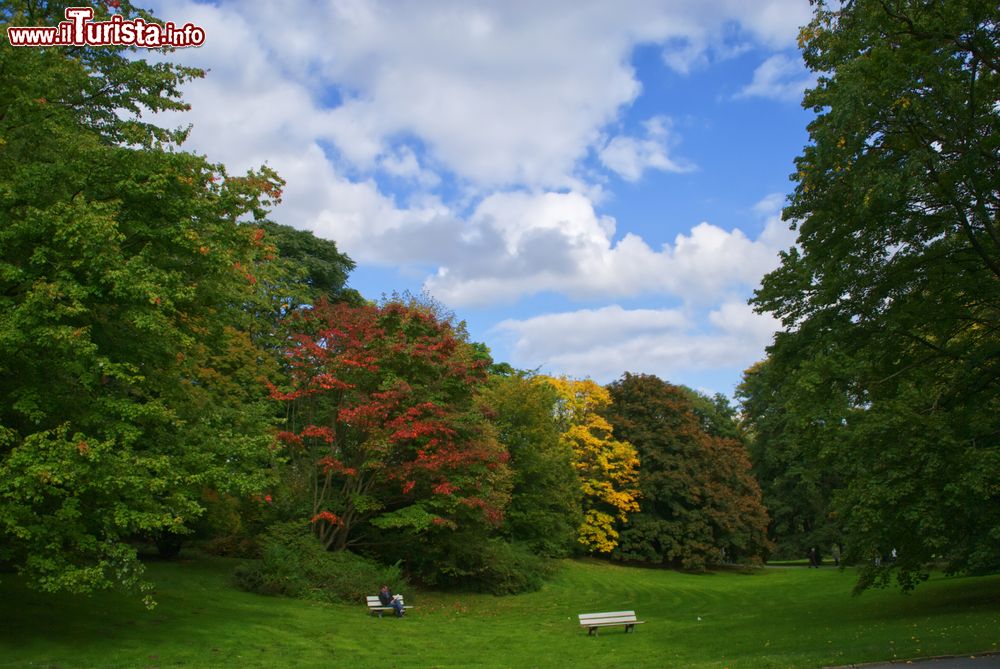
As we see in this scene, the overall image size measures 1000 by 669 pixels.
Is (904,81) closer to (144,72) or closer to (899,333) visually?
(899,333)

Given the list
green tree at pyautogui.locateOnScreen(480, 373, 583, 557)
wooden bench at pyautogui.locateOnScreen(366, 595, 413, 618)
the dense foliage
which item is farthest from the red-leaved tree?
green tree at pyautogui.locateOnScreen(480, 373, 583, 557)

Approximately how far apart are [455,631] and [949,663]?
A: 12578 mm

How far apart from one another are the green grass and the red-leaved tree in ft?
11.5

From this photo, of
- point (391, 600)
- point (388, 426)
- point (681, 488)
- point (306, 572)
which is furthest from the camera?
point (681, 488)

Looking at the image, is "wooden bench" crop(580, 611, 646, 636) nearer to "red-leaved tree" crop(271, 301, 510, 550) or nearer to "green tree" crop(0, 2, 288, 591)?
"red-leaved tree" crop(271, 301, 510, 550)

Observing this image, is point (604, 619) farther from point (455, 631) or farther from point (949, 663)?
point (949, 663)

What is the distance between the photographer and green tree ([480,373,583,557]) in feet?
117

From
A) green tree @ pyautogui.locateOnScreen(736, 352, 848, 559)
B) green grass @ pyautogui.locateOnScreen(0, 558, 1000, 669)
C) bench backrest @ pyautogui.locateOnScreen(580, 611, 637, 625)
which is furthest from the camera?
green tree @ pyautogui.locateOnScreen(736, 352, 848, 559)

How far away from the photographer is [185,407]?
16.5 meters

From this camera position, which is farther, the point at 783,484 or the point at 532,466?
the point at 783,484

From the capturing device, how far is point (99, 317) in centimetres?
1395

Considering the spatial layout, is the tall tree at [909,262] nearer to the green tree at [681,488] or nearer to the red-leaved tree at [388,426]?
the red-leaved tree at [388,426]

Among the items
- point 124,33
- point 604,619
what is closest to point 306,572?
point 604,619

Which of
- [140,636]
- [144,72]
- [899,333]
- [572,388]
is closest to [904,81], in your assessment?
[899,333]
